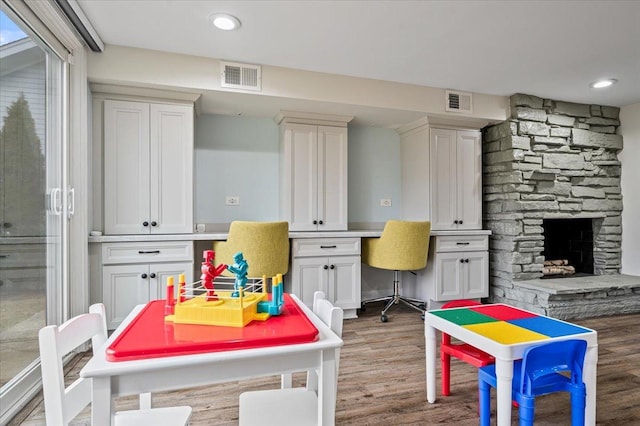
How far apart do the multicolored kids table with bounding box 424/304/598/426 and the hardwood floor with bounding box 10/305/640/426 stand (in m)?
0.14

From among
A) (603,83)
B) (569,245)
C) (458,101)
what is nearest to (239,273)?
(458,101)

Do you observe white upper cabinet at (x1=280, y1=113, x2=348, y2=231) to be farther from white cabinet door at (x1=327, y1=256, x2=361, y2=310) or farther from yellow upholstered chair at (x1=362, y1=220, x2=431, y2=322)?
yellow upholstered chair at (x1=362, y1=220, x2=431, y2=322)

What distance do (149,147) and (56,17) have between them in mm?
1070

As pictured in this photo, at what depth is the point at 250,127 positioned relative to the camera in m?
3.81

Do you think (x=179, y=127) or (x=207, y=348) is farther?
(x=179, y=127)

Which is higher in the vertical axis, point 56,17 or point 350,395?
point 56,17

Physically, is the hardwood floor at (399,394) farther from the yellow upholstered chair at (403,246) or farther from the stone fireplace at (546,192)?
the stone fireplace at (546,192)

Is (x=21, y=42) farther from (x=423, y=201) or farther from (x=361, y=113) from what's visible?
(x=423, y=201)

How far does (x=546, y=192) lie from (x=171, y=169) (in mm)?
3881

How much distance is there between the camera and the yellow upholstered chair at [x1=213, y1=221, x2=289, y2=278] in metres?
2.93

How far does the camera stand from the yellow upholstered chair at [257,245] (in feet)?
9.60

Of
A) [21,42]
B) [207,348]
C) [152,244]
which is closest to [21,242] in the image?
[152,244]

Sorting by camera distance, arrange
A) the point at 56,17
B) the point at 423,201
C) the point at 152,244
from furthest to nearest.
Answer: the point at 423,201
the point at 152,244
the point at 56,17

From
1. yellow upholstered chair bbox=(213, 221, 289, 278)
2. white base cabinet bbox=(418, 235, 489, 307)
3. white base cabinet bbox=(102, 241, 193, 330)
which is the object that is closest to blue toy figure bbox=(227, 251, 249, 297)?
yellow upholstered chair bbox=(213, 221, 289, 278)
